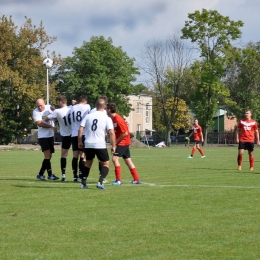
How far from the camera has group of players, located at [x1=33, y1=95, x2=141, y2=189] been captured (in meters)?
13.0

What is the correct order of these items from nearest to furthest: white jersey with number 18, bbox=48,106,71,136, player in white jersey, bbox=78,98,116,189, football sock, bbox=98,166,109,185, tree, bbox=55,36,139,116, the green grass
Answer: the green grass < player in white jersey, bbox=78,98,116,189 < football sock, bbox=98,166,109,185 < white jersey with number 18, bbox=48,106,71,136 < tree, bbox=55,36,139,116

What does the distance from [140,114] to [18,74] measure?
55.3 metres

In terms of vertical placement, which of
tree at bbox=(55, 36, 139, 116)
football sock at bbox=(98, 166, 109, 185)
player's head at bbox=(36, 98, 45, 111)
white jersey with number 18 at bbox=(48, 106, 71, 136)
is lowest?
football sock at bbox=(98, 166, 109, 185)

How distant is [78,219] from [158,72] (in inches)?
3015

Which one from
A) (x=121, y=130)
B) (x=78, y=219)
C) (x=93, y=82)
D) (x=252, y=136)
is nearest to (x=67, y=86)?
(x=93, y=82)

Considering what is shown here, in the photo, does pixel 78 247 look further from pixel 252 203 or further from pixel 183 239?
pixel 252 203

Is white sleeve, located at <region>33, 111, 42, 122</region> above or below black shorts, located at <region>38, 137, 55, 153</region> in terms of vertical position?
above

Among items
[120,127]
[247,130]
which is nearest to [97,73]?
[247,130]

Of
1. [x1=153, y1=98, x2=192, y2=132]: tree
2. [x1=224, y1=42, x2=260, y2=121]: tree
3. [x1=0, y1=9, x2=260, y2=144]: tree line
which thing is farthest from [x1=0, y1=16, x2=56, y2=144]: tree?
[x1=153, y1=98, x2=192, y2=132]: tree

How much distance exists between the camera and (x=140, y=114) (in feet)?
383

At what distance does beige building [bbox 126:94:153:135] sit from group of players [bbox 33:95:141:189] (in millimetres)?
96987

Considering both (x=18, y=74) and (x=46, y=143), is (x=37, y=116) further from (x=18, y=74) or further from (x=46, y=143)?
(x=18, y=74)

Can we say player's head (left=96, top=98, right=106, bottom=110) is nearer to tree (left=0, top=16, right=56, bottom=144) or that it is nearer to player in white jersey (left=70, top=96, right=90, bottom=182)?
player in white jersey (left=70, top=96, right=90, bottom=182)

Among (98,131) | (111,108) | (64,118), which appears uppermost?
(111,108)
